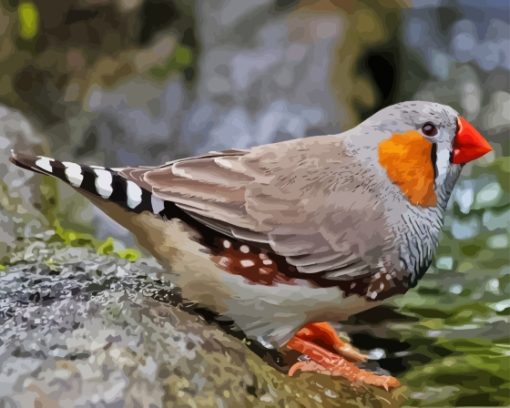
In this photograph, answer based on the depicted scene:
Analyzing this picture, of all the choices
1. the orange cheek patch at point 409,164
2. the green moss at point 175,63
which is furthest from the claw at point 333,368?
the green moss at point 175,63


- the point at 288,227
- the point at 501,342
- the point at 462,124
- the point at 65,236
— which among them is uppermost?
the point at 462,124

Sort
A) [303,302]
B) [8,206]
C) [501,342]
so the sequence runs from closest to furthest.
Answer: [303,302]
[501,342]
[8,206]

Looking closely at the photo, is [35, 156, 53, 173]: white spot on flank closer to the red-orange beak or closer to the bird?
the bird

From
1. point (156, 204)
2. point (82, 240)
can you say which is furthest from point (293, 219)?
point (82, 240)

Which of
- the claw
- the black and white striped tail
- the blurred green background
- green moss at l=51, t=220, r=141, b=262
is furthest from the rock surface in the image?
the blurred green background

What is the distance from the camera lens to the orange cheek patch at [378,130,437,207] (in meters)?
1.08

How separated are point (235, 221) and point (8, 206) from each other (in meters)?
0.71

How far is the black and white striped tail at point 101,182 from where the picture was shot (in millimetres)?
990

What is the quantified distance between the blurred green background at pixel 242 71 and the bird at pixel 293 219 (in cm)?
72

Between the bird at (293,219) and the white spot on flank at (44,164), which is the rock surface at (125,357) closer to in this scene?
the bird at (293,219)

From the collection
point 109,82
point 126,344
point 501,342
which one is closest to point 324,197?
point 126,344

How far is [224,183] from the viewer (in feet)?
3.44

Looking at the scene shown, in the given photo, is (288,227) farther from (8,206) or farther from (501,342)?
(8,206)

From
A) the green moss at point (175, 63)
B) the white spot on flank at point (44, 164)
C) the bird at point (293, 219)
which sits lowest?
the bird at point (293, 219)
